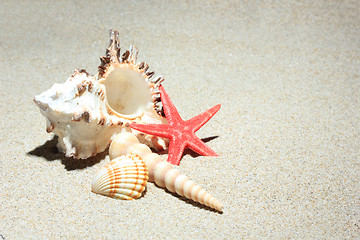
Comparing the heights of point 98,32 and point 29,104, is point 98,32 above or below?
above

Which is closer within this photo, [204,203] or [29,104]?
[204,203]

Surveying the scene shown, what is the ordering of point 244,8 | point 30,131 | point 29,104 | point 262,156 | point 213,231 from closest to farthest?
point 213,231, point 262,156, point 30,131, point 29,104, point 244,8

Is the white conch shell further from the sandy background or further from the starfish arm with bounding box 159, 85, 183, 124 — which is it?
the starfish arm with bounding box 159, 85, 183, 124

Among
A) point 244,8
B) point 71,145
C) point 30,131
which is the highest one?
point 244,8

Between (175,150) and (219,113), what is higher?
(219,113)

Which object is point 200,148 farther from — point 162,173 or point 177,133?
point 162,173

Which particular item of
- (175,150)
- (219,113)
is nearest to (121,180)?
(175,150)

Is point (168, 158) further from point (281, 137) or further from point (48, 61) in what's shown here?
point (48, 61)

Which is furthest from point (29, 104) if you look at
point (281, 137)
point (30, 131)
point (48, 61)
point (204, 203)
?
point (281, 137)
